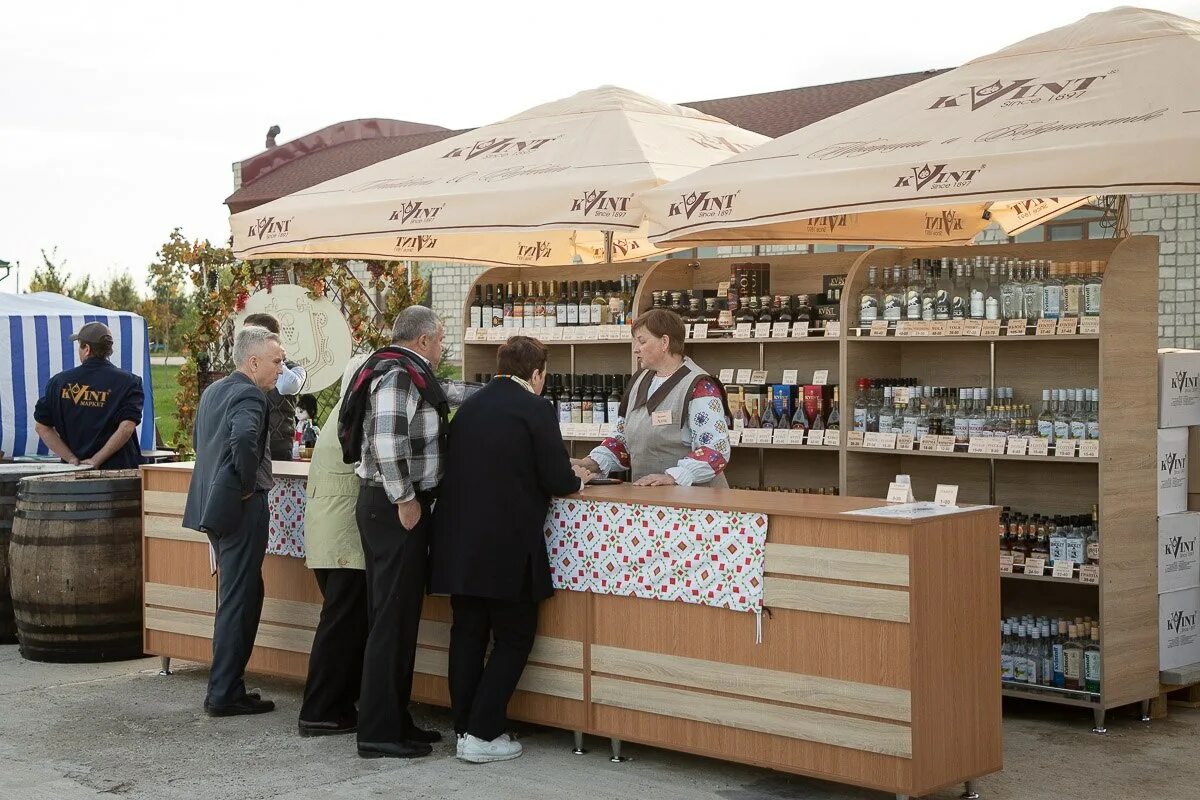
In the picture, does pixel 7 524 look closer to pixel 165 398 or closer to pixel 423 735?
pixel 423 735

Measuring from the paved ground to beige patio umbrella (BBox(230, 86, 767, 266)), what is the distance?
2.36m

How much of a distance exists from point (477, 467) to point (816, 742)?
152 centimetres

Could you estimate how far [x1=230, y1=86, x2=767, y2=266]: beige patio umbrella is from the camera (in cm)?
660

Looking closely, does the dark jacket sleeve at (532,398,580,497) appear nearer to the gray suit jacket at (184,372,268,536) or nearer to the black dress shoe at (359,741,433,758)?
the black dress shoe at (359,741,433,758)

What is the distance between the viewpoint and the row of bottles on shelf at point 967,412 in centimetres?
588

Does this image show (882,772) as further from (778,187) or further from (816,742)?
(778,187)

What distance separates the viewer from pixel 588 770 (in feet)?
16.9

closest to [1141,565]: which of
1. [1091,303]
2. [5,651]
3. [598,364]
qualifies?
[1091,303]

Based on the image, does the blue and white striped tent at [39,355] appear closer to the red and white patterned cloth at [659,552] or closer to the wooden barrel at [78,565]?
the wooden barrel at [78,565]

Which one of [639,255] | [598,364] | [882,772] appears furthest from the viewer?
[639,255]

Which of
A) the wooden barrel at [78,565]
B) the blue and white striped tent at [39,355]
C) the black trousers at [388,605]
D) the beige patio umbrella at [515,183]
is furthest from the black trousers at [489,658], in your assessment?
the blue and white striped tent at [39,355]

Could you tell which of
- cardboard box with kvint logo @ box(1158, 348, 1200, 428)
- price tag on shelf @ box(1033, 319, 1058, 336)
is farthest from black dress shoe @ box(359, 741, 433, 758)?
cardboard box with kvint logo @ box(1158, 348, 1200, 428)

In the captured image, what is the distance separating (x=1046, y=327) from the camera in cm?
589

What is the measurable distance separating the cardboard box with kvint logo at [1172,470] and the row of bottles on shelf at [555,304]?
2.74 m
